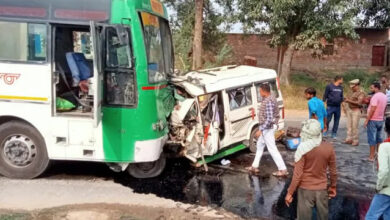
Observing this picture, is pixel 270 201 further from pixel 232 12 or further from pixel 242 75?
pixel 232 12

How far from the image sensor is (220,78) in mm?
9203

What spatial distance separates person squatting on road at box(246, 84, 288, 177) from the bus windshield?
1854 mm

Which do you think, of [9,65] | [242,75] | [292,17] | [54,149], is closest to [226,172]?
[242,75]

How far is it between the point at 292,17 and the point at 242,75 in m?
11.1

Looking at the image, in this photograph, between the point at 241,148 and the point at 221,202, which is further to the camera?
the point at 241,148

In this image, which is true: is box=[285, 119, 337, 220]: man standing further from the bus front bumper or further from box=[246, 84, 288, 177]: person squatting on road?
box=[246, 84, 288, 177]: person squatting on road

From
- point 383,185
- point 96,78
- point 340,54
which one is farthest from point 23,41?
point 340,54

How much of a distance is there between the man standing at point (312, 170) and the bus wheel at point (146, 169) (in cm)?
346

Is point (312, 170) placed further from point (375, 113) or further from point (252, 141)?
point (375, 113)

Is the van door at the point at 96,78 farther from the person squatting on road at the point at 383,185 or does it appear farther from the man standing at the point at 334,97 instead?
the man standing at the point at 334,97

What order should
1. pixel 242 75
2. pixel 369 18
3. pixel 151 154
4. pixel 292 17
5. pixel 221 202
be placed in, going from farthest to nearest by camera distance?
1. pixel 369 18
2. pixel 292 17
3. pixel 242 75
4. pixel 151 154
5. pixel 221 202

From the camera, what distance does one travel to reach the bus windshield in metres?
7.36

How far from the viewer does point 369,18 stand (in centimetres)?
2647

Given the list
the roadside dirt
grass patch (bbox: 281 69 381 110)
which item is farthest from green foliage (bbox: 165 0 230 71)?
the roadside dirt
